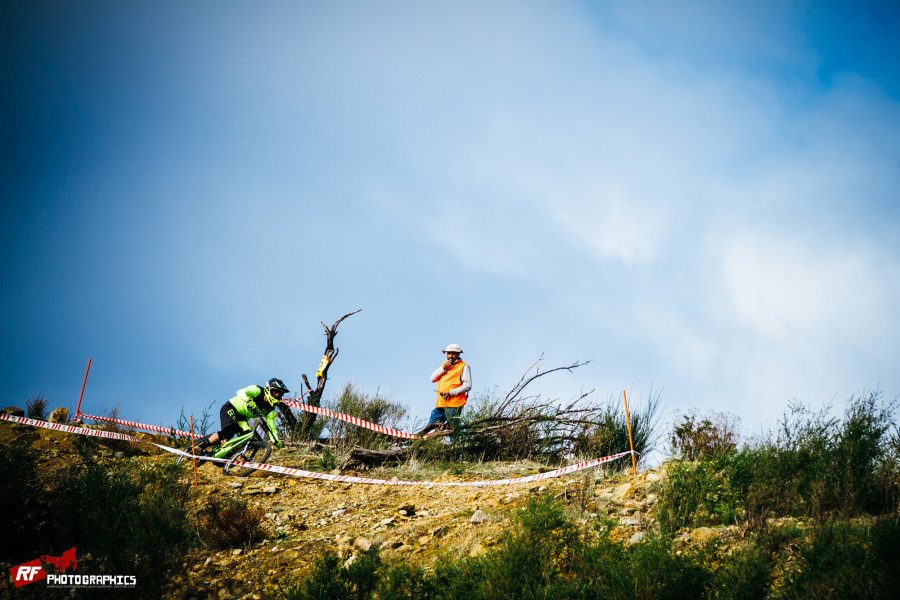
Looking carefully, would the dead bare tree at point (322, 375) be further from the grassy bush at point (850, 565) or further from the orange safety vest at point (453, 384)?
the grassy bush at point (850, 565)

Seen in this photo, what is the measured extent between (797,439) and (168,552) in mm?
8042

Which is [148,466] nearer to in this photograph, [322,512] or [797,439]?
[322,512]

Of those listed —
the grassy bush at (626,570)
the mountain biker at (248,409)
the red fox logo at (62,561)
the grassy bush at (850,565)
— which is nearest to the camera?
the grassy bush at (850,565)

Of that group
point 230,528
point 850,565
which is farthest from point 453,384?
point 850,565

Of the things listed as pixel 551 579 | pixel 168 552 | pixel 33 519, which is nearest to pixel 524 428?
pixel 551 579

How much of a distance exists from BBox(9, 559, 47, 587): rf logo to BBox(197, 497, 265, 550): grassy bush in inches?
65.3

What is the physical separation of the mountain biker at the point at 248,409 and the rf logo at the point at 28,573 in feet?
12.1

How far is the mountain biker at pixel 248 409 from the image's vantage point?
9.41m

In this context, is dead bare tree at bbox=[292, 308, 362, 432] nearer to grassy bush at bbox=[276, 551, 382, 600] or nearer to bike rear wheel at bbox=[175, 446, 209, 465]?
bike rear wheel at bbox=[175, 446, 209, 465]

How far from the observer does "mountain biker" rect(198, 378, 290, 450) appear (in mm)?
9406

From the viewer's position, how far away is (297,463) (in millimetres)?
10172

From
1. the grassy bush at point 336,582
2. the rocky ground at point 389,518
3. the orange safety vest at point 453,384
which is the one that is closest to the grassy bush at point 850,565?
the rocky ground at point 389,518

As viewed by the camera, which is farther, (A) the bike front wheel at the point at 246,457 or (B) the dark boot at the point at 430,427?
(B) the dark boot at the point at 430,427

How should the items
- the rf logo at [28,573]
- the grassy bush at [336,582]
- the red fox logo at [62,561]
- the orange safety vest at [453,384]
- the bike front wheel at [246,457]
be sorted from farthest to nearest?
the orange safety vest at [453,384]
the bike front wheel at [246,457]
the red fox logo at [62,561]
the rf logo at [28,573]
the grassy bush at [336,582]
